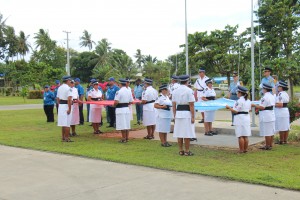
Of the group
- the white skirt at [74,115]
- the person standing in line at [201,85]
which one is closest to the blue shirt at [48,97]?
the white skirt at [74,115]

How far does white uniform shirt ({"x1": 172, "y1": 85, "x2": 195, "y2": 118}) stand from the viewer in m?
8.93

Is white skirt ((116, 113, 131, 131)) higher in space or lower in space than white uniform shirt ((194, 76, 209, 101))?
lower

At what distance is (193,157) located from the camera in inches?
349

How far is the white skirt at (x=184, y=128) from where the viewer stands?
9.07 m

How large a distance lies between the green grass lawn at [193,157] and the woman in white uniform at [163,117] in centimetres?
35

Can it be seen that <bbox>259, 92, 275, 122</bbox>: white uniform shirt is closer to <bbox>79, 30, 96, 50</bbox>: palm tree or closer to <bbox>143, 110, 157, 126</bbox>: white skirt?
<bbox>143, 110, 157, 126</bbox>: white skirt

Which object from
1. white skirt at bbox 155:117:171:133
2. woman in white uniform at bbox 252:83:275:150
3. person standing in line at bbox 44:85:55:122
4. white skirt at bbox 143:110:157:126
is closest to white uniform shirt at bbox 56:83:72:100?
white skirt at bbox 143:110:157:126

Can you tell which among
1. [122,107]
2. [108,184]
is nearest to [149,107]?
[122,107]

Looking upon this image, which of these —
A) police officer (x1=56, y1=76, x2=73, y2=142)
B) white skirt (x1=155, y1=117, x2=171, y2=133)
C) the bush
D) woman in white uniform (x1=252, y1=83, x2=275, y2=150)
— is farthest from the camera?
the bush

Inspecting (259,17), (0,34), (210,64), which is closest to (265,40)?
(259,17)

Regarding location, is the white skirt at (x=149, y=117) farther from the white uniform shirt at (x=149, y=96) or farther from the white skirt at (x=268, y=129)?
the white skirt at (x=268, y=129)

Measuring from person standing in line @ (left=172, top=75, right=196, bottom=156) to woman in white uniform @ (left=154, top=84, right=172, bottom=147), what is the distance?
136cm

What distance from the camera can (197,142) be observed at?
11.0 metres

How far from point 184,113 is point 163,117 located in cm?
163
